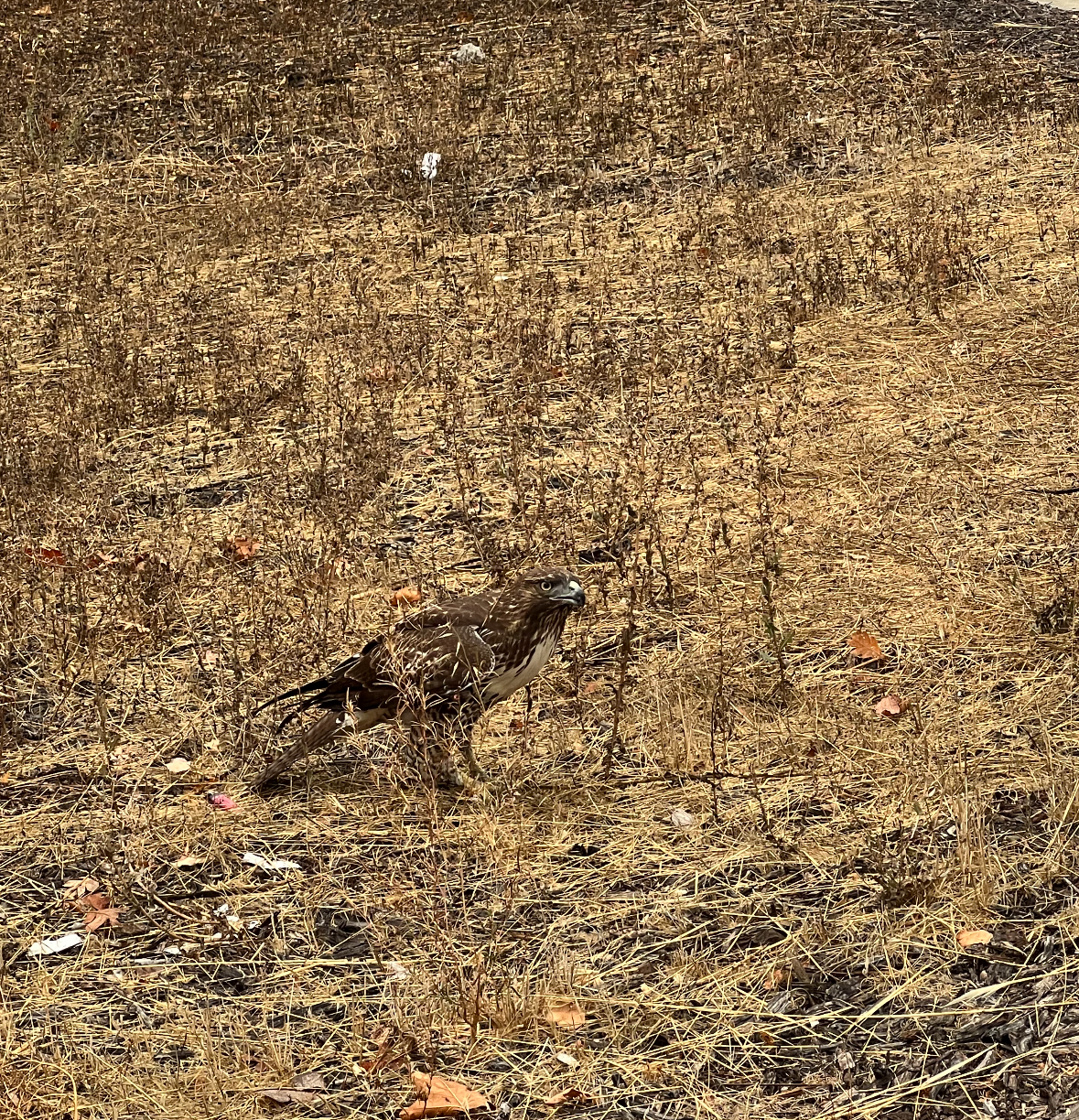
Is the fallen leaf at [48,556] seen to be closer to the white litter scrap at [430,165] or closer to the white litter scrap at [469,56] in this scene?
the white litter scrap at [430,165]

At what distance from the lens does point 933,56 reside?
14773 millimetres

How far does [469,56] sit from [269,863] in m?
12.2

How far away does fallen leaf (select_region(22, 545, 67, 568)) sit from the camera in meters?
7.58

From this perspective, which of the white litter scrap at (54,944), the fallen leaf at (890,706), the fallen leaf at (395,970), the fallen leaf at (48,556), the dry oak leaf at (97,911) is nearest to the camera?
the fallen leaf at (395,970)

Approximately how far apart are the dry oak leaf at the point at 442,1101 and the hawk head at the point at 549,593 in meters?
1.92

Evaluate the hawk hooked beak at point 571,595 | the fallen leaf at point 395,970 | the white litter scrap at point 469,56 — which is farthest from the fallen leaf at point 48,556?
the white litter scrap at point 469,56

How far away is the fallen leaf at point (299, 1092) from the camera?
13.7ft

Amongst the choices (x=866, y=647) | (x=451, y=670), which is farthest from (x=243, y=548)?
(x=866, y=647)

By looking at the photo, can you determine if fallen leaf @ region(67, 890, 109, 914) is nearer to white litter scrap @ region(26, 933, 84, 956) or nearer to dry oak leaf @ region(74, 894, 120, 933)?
dry oak leaf @ region(74, 894, 120, 933)

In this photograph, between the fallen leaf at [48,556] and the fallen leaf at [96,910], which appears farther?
the fallen leaf at [48,556]

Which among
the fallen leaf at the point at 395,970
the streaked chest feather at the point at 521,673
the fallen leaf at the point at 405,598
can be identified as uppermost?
the streaked chest feather at the point at 521,673

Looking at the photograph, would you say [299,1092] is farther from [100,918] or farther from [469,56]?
[469,56]

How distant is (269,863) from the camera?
533 cm

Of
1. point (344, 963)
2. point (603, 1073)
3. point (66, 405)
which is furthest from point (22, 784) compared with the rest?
point (66, 405)
